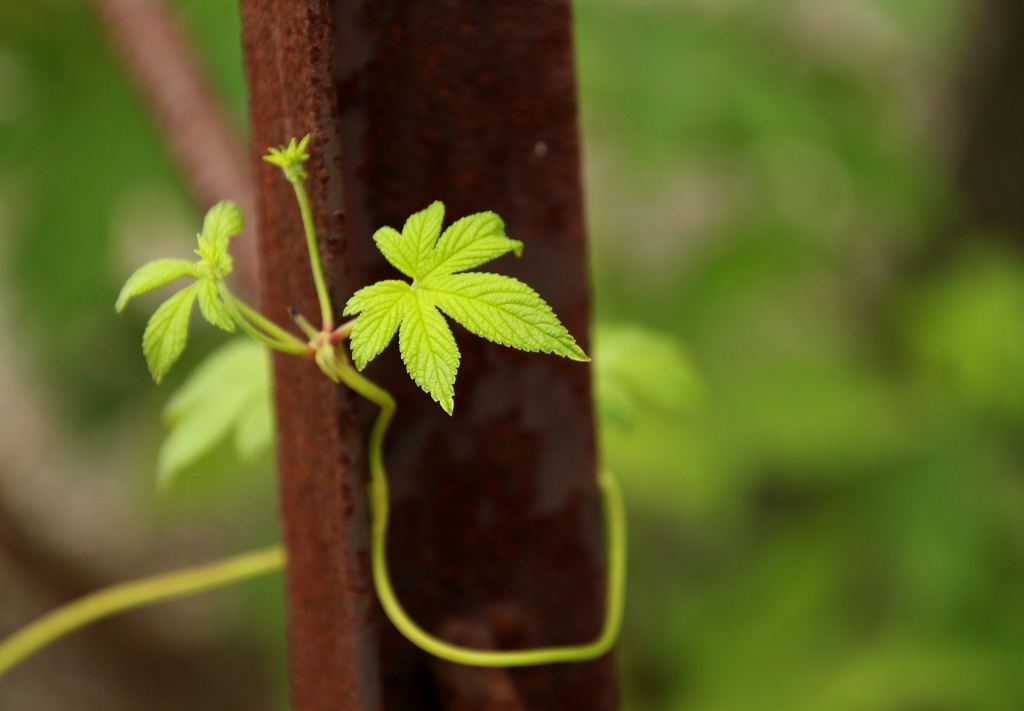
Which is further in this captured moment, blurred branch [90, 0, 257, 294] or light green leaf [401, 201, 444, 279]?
blurred branch [90, 0, 257, 294]

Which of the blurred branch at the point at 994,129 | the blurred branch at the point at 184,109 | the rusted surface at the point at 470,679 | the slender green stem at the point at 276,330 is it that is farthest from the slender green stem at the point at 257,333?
the blurred branch at the point at 994,129

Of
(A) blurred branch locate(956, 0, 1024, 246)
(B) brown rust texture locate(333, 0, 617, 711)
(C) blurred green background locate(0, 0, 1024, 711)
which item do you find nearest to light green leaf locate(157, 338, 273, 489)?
(B) brown rust texture locate(333, 0, 617, 711)

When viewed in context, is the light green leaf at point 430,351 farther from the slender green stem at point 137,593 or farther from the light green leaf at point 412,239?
the slender green stem at point 137,593

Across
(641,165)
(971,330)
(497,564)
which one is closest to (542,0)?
(497,564)

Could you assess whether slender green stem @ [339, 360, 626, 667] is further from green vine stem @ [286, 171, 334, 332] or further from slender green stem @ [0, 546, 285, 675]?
slender green stem @ [0, 546, 285, 675]

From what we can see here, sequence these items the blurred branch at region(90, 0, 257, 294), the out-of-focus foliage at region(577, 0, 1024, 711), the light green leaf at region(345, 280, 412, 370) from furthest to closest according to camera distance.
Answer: the out-of-focus foliage at region(577, 0, 1024, 711)
the blurred branch at region(90, 0, 257, 294)
the light green leaf at region(345, 280, 412, 370)

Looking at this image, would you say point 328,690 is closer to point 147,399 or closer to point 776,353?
point 147,399

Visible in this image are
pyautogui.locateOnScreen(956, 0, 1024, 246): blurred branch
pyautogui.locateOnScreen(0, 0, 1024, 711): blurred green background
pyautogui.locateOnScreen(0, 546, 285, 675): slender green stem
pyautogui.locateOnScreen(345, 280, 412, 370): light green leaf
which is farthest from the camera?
pyautogui.locateOnScreen(956, 0, 1024, 246): blurred branch
